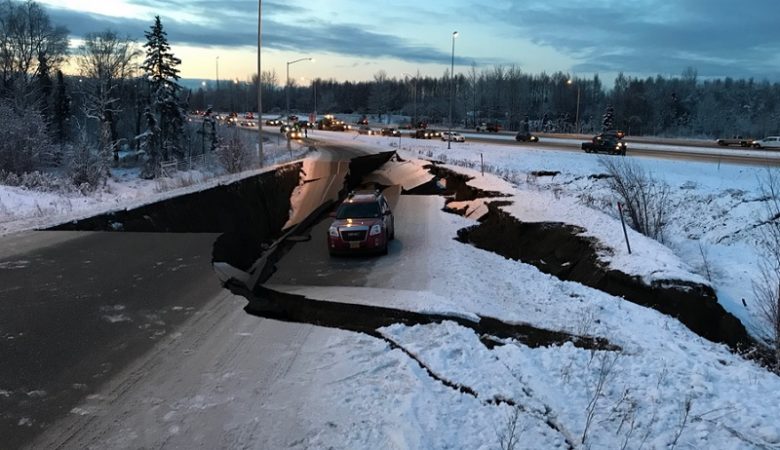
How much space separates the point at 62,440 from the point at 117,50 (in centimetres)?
9184

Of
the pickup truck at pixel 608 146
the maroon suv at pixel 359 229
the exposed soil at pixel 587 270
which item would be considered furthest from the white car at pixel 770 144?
the maroon suv at pixel 359 229

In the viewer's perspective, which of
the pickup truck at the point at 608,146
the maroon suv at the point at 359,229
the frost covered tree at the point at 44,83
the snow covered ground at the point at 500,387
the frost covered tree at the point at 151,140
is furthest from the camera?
the frost covered tree at the point at 44,83

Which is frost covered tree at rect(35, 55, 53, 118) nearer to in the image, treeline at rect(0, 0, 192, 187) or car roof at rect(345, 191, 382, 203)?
treeline at rect(0, 0, 192, 187)

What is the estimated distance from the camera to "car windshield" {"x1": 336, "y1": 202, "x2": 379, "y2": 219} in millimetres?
17859

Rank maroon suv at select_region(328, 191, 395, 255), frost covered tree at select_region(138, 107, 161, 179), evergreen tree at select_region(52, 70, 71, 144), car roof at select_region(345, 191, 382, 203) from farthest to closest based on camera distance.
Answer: evergreen tree at select_region(52, 70, 71, 144)
frost covered tree at select_region(138, 107, 161, 179)
car roof at select_region(345, 191, 382, 203)
maroon suv at select_region(328, 191, 395, 255)

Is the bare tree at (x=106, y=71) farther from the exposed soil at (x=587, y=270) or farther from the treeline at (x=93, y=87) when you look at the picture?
the exposed soil at (x=587, y=270)

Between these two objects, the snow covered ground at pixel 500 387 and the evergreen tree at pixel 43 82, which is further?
the evergreen tree at pixel 43 82

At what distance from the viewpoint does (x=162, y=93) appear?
236 feet

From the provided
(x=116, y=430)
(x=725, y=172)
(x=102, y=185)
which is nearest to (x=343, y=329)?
(x=116, y=430)

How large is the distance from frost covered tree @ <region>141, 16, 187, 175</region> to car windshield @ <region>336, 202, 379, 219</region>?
5823 cm

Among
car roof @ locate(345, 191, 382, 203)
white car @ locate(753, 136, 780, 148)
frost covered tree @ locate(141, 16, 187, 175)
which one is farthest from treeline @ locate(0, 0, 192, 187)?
white car @ locate(753, 136, 780, 148)

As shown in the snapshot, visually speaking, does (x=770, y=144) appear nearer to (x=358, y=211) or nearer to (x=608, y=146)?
(x=608, y=146)

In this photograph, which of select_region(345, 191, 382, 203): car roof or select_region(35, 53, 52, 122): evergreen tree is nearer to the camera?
select_region(345, 191, 382, 203): car roof

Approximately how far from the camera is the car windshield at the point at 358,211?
17.9 meters
